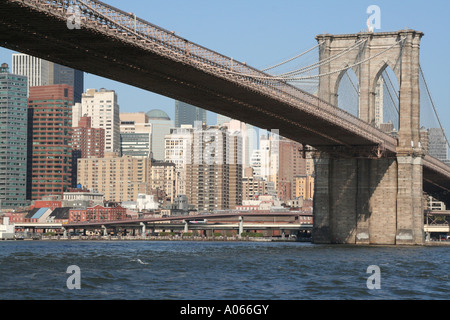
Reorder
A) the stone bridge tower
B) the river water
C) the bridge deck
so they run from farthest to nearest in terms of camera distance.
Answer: the stone bridge tower < the bridge deck < the river water

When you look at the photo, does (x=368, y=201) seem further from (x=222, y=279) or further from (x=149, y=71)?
(x=222, y=279)

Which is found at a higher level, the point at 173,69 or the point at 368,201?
the point at 173,69

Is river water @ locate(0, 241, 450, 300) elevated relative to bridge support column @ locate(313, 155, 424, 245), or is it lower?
lower

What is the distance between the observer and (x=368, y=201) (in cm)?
8569

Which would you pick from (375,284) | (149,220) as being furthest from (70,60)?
(149,220)

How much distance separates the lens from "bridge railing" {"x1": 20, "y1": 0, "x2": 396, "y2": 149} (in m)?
45.8

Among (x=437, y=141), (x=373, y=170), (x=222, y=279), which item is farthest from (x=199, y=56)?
(x=437, y=141)

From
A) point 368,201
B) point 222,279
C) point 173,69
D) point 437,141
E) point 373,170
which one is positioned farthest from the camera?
point 437,141

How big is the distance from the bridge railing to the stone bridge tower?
18.3 feet

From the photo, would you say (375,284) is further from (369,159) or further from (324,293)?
(369,159)

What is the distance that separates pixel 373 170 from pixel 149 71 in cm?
3507

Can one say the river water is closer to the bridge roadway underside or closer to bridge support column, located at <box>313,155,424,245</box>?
the bridge roadway underside

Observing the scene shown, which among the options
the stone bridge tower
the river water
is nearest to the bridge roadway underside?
the stone bridge tower

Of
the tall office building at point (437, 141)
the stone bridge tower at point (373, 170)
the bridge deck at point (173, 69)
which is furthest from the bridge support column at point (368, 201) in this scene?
Answer: the tall office building at point (437, 141)
